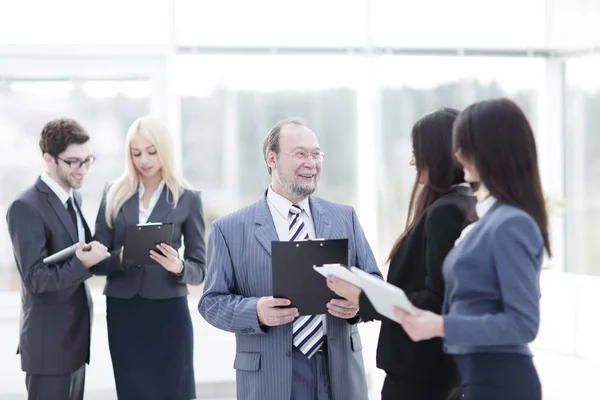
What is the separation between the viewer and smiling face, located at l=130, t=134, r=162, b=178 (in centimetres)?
371

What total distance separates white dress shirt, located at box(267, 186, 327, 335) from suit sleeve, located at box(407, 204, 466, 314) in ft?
1.74

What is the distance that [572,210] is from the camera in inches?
246

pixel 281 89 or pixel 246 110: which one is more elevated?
pixel 281 89

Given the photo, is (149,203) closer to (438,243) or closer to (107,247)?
(107,247)

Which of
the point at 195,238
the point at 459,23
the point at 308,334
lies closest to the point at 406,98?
the point at 459,23

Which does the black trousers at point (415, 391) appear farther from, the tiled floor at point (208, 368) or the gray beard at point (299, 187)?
the tiled floor at point (208, 368)

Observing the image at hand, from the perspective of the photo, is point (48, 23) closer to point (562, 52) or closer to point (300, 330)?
point (300, 330)

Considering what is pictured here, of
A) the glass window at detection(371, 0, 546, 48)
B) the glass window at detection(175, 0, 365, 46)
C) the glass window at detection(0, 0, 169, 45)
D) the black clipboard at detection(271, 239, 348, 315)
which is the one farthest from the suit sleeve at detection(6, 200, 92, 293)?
the glass window at detection(371, 0, 546, 48)

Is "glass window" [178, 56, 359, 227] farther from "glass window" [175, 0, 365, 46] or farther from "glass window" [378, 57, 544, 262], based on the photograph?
"glass window" [378, 57, 544, 262]

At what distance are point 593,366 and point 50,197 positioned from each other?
13.2ft

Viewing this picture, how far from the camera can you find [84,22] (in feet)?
17.2

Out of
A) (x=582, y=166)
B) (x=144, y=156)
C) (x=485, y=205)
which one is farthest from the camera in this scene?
(x=582, y=166)

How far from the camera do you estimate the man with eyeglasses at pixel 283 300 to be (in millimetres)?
2496

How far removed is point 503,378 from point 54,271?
2162 mm
